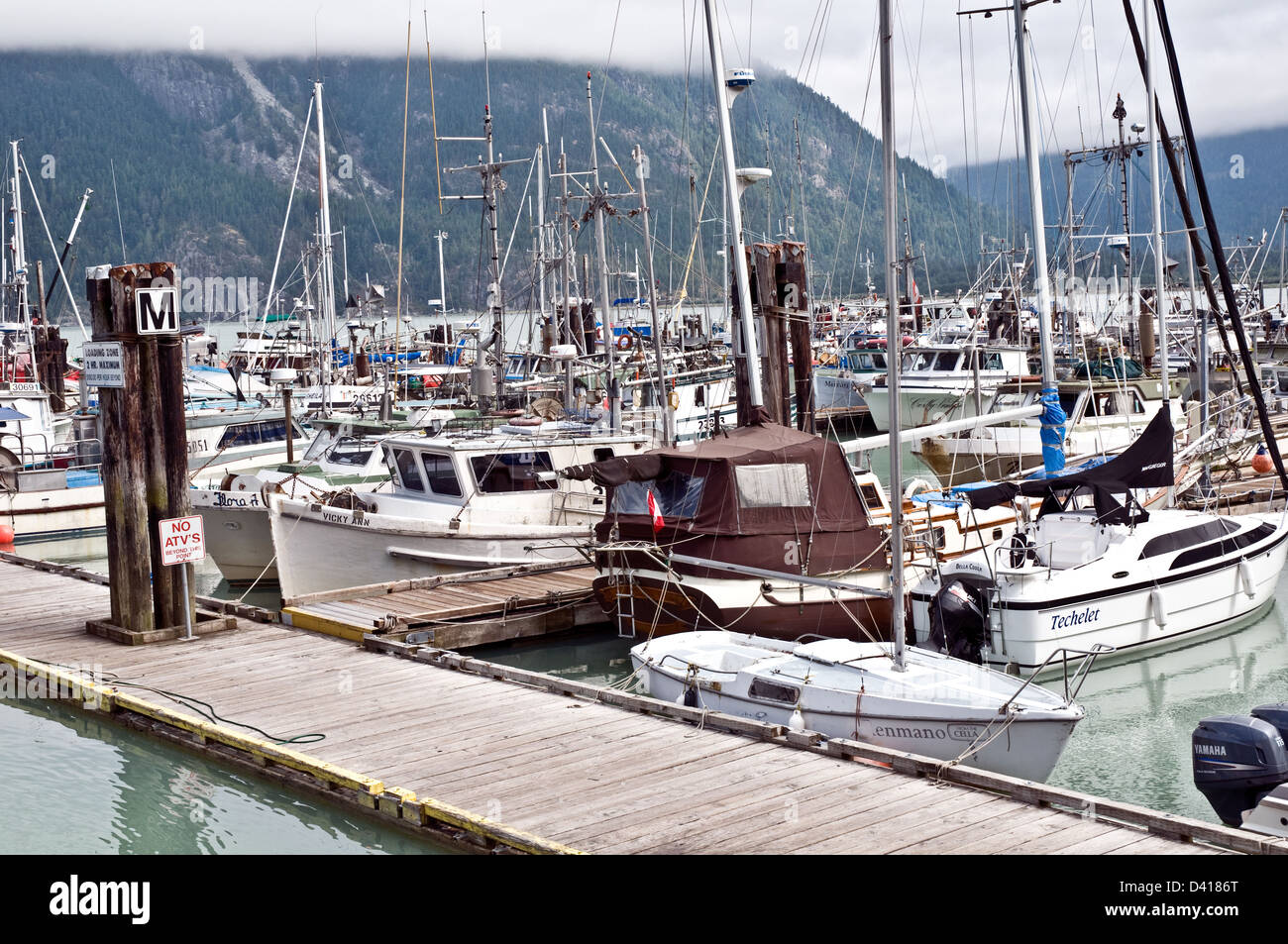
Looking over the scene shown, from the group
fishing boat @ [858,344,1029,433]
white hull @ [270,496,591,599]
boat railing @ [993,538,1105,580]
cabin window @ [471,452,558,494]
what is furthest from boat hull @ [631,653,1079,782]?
fishing boat @ [858,344,1029,433]

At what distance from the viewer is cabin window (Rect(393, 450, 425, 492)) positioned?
71.2 feet

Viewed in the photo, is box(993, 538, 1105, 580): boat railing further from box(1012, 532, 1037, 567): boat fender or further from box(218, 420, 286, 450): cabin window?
box(218, 420, 286, 450): cabin window

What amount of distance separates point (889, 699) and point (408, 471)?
11634 millimetres

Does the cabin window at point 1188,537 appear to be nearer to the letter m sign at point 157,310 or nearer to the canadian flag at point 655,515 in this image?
the canadian flag at point 655,515

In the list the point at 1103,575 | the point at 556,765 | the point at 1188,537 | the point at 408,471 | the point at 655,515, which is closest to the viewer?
the point at 556,765

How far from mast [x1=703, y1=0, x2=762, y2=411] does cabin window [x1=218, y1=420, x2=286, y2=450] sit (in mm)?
18992

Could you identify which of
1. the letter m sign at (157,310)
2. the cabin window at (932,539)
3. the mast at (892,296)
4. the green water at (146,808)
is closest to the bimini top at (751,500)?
the cabin window at (932,539)

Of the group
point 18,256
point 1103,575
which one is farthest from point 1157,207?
point 18,256

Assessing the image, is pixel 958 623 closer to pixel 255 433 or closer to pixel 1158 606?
pixel 1158 606

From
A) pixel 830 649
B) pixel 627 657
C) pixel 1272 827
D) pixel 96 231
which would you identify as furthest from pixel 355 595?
pixel 96 231

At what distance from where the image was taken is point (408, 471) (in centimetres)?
2188
